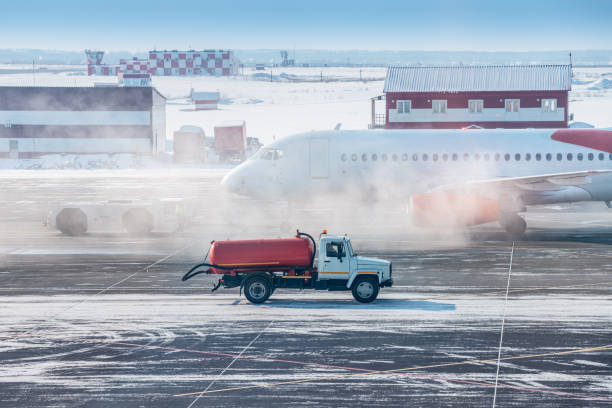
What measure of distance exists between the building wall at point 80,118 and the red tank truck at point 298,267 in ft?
241

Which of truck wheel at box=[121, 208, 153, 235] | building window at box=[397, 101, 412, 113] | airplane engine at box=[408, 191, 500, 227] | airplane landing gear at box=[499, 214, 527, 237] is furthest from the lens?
building window at box=[397, 101, 412, 113]

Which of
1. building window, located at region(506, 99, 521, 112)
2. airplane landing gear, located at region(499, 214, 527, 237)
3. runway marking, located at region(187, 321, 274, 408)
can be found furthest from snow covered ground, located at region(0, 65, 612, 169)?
runway marking, located at region(187, 321, 274, 408)

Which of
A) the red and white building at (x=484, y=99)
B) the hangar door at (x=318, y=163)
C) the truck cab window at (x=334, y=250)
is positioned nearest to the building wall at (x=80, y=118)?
the red and white building at (x=484, y=99)

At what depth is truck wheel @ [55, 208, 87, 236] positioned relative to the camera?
3631cm

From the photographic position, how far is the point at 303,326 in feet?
65.8

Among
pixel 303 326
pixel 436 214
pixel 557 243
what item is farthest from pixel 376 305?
pixel 557 243

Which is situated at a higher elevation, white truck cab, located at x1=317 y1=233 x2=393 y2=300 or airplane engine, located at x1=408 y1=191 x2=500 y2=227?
airplane engine, located at x1=408 y1=191 x2=500 y2=227

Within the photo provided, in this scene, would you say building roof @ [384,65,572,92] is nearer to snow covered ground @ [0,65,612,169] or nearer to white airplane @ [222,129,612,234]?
snow covered ground @ [0,65,612,169]

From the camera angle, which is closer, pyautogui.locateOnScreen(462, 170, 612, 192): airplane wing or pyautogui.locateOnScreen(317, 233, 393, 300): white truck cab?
pyautogui.locateOnScreen(317, 233, 393, 300): white truck cab

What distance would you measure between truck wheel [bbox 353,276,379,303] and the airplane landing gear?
14.7 m

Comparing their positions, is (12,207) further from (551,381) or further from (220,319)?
(551,381)

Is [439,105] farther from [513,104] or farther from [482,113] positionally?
[513,104]

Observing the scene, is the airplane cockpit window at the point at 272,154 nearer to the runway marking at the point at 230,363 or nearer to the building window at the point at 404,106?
the runway marking at the point at 230,363

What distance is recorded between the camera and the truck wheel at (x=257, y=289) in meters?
22.3
